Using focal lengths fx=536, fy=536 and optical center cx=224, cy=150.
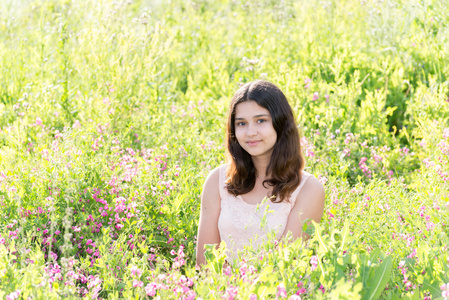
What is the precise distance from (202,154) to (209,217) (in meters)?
1.23

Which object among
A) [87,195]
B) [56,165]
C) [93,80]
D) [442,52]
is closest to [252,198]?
[87,195]

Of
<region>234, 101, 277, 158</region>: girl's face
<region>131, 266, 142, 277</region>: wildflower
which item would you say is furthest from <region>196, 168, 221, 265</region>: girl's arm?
<region>131, 266, 142, 277</region>: wildflower

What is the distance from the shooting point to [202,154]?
442 centimetres

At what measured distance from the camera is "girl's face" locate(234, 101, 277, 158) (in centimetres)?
312

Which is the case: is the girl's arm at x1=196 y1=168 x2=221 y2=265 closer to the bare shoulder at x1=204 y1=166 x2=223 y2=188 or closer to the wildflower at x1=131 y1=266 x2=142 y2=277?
the bare shoulder at x1=204 y1=166 x2=223 y2=188

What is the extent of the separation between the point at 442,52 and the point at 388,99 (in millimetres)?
852

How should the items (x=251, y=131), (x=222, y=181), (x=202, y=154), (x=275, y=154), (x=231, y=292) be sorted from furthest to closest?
1. (x=202, y=154)
2. (x=222, y=181)
3. (x=275, y=154)
4. (x=251, y=131)
5. (x=231, y=292)

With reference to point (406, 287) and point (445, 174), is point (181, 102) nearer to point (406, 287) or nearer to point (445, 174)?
point (445, 174)

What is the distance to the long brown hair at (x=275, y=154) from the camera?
313 cm

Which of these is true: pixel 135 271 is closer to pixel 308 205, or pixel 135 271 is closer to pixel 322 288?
pixel 322 288

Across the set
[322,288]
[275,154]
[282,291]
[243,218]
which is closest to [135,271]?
[282,291]

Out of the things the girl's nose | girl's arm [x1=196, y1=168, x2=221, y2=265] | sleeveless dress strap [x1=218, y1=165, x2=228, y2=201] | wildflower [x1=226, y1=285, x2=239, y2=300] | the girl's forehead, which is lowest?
girl's arm [x1=196, y1=168, x2=221, y2=265]

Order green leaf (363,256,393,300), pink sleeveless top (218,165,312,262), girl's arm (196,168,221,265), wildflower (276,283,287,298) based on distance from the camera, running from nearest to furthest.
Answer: wildflower (276,283,287,298)
green leaf (363,256,393,300)
pink sleeveless top (218,165,312,262)
girl's arm (196,168,221,265)

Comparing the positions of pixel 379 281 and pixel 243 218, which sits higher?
pixel 379 281
